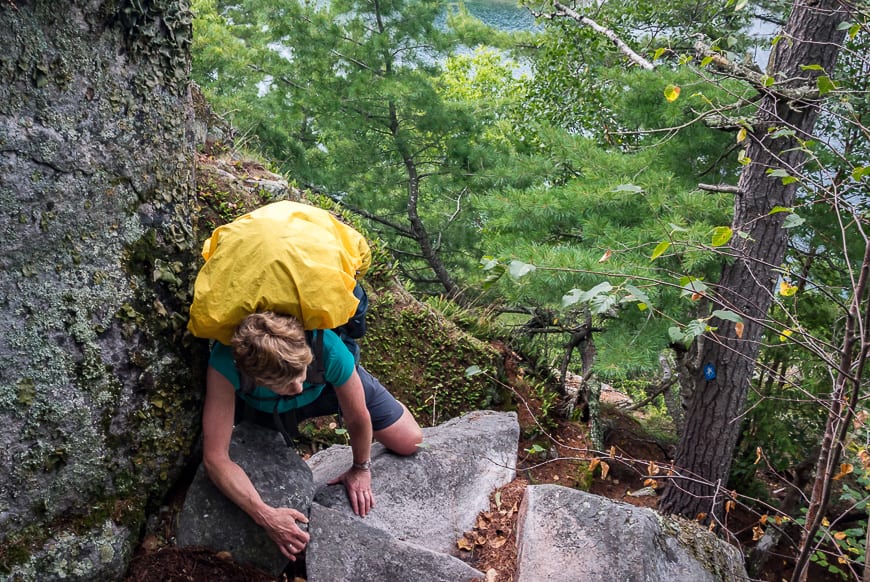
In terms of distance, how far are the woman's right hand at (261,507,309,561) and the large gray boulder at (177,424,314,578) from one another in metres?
0.08

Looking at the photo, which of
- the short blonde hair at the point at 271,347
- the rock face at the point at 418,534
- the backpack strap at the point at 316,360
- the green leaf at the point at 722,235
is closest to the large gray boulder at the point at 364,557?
the rock face at the point at 418,534

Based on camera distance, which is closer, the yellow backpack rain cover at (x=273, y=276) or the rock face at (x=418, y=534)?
the yellow backpack rain cover at (x=273, y=276)

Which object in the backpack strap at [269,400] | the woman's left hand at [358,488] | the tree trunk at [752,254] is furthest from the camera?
the tree trunk at [752,254]

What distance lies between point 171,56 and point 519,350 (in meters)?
4.13

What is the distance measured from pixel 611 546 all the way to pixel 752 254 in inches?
115

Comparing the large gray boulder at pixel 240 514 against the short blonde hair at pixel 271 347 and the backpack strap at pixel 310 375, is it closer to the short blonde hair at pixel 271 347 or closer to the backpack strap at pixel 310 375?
the backpack strap at pixel 310 375

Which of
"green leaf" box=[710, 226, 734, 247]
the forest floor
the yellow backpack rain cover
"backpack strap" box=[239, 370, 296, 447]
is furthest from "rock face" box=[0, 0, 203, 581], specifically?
"green leaf" box=[710, 226, 734, 247]

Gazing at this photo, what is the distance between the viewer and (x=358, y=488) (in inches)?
118

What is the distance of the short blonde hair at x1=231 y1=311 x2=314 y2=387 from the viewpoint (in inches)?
82.1

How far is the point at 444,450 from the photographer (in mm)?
3553

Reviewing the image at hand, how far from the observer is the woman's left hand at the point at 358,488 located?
2.95 metres

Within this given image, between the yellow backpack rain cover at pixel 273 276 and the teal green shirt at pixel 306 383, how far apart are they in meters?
0.18

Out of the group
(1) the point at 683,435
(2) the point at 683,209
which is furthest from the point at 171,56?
(1) the point at 683,435

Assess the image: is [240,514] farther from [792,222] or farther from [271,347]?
[792,222]
